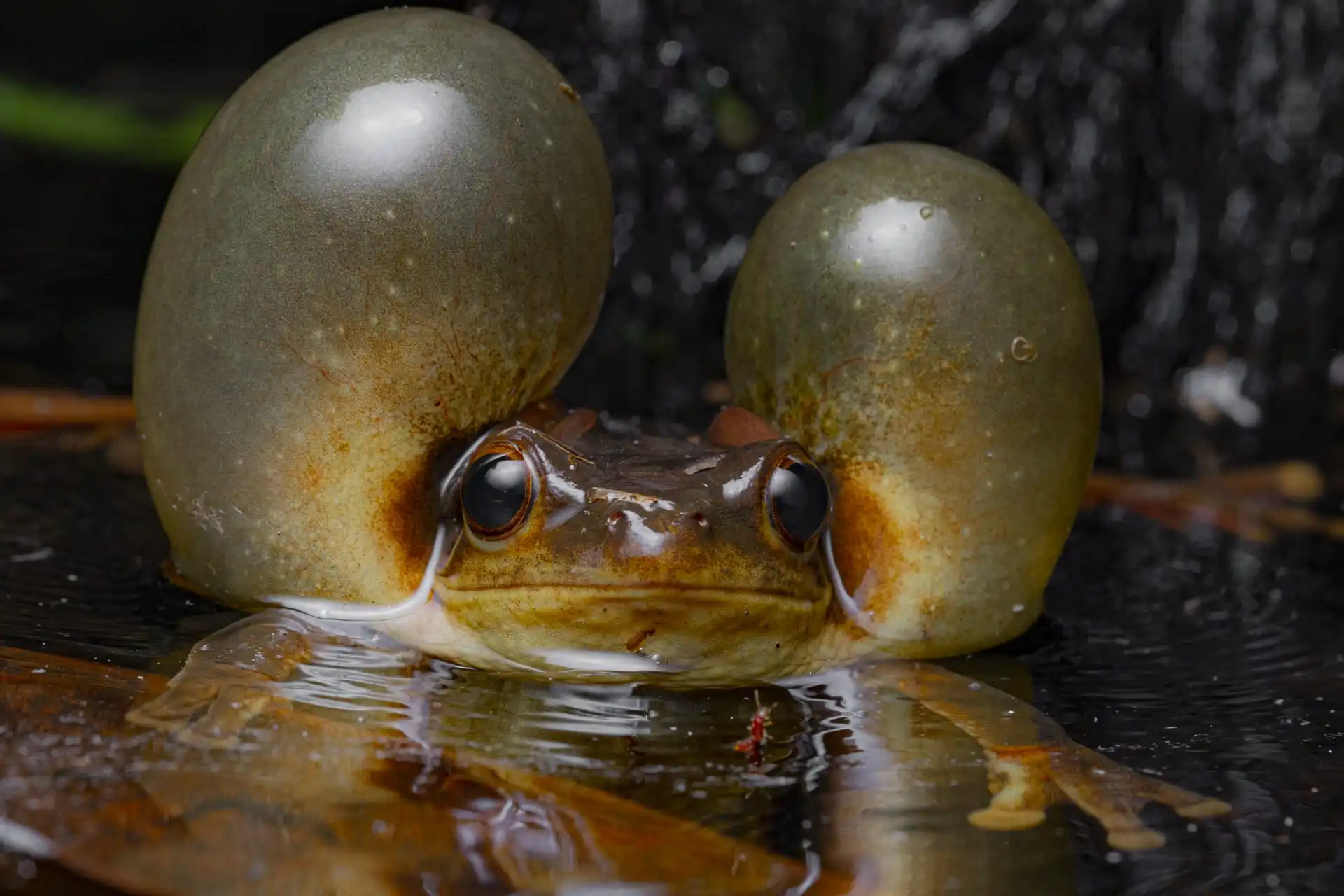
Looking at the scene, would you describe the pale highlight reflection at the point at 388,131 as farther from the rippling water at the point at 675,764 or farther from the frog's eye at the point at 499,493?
the rippling water at the point at 675,764

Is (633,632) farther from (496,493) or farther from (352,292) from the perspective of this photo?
(352,292)

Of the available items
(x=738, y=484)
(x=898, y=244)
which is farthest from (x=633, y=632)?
(x=898, y=244)

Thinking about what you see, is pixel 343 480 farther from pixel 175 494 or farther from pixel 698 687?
pixel 698 687

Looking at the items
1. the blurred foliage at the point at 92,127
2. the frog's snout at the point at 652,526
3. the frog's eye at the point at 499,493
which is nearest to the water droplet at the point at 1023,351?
the frog's snout at the point at 652,526

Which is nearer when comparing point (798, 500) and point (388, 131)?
point (798, 500)

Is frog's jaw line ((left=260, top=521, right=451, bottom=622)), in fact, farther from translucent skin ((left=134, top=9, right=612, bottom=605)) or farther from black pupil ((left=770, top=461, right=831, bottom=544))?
black pupil ((left=770, top=461, right=831, bottom=544))
